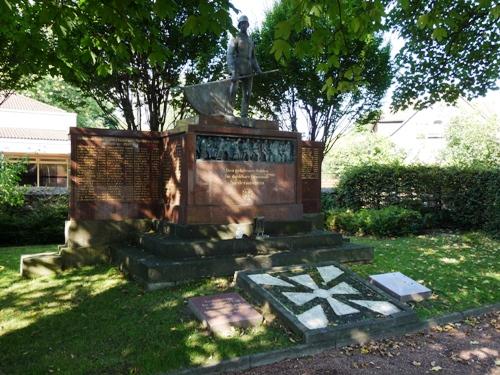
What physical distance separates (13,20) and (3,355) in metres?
4.99

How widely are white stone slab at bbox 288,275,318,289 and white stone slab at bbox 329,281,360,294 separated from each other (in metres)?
0.29

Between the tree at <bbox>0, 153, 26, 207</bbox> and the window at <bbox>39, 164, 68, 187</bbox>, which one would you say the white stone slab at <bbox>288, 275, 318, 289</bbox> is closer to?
the tree at <bbox>0, 153, 26, 207</bbox>

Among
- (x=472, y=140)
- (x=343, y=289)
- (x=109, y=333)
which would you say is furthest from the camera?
(x=472, y=140)

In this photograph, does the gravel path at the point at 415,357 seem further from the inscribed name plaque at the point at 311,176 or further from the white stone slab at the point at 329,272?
the inscribed name plaque at the point at 311,176

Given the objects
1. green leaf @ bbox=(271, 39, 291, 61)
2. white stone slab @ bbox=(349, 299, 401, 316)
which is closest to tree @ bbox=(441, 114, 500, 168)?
white stone slab @ bbox=(349, 299, 401, 316)

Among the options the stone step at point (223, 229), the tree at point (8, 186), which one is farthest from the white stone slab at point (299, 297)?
the tree at point (8, 186)

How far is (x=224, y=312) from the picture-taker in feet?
18.9

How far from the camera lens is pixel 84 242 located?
8.60m

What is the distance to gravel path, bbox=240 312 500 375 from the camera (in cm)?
479

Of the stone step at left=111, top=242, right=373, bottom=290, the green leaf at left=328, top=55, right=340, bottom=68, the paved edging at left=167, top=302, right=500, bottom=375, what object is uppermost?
the green leaf at left=328, top=55, right=340, bottom=68

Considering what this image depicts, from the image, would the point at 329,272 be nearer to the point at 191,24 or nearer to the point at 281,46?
the point at 281,46

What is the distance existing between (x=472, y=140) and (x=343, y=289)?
79.5ft

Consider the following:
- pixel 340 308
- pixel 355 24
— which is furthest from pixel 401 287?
pixel 355 24

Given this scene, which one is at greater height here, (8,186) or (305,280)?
(8,186)
